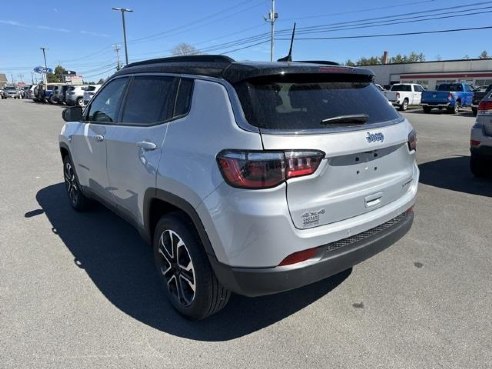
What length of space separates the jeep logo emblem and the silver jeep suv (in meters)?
0.01

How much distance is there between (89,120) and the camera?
4523 millimetres

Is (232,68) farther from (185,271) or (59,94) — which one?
(59,94)

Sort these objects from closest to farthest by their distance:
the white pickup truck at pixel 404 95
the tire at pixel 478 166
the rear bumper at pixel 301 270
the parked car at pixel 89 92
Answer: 1. the rear bumper at pixel 301 270
2. the tire at pixel 478 166
3. the white pickup truck at pixel 404 95
4. the parked car at pixel 89 92

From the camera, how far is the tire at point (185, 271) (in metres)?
2.73

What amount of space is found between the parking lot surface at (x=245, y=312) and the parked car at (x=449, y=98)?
23658 mm

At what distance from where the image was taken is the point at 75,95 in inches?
1304

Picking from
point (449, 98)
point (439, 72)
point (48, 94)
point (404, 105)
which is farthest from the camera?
point (439, 72)

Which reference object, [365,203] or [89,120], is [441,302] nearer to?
[365,203]

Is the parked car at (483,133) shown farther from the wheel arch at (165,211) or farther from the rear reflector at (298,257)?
the wheel arch at (165,211)

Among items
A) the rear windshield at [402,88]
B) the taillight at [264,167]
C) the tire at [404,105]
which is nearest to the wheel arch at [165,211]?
the taillight at [264,167]

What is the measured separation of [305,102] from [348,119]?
1.02 ft

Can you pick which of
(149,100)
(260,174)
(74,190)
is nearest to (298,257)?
(260,174)

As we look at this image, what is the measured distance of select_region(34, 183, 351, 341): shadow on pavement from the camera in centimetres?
296

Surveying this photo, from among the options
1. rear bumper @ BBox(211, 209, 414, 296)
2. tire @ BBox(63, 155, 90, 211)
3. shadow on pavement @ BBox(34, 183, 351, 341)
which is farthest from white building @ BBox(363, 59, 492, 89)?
rear bumper @ BBox(211, 209, 414, 296)
